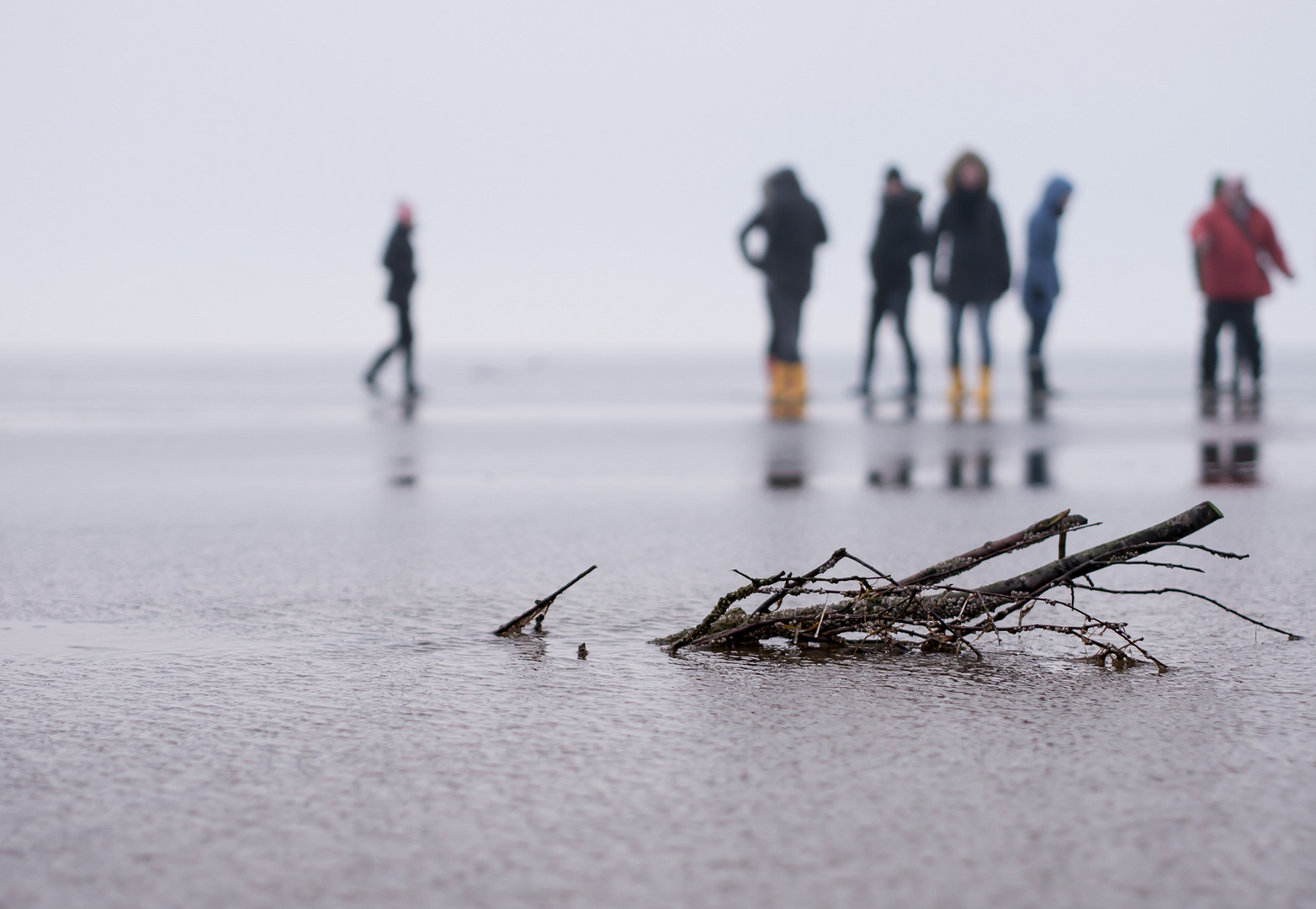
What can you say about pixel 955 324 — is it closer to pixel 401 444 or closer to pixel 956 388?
pixel 956 388

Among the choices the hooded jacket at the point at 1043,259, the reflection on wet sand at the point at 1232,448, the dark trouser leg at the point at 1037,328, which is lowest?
the reflection on wet sand at the point at 1232,448

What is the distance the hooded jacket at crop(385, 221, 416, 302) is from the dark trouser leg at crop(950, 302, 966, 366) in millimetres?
6211

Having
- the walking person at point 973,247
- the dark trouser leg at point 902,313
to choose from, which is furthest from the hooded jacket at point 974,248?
the dark trouser leg at point 902,313

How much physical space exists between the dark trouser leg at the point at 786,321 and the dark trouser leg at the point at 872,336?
3.03ft

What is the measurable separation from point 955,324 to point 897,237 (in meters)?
→ 1.12

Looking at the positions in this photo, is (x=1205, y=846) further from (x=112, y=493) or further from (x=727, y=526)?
(x=112, y=493)

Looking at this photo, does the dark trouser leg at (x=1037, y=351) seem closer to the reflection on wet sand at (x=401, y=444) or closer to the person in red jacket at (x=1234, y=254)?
the person in red jacket at (x=1234, y=254)

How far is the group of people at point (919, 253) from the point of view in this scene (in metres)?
14.4

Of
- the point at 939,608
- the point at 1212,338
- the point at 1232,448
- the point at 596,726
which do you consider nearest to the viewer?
the point at 596,726

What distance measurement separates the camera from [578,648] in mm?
3266

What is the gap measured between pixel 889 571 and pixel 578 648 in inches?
63.2

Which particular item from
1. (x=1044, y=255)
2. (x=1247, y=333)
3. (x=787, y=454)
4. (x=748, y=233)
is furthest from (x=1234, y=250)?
(x=787, y=454)

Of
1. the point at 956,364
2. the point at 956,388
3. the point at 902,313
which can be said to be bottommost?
the point at 956,388

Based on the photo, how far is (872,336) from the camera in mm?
16125
